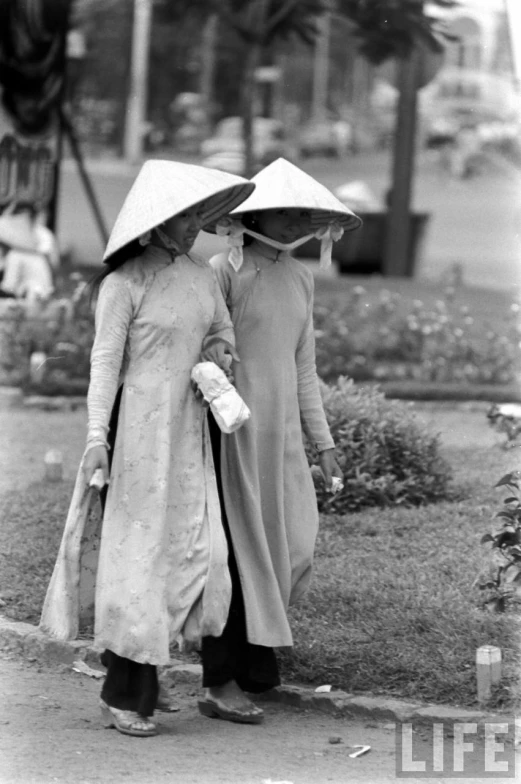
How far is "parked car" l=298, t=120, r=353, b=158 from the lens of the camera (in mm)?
40312

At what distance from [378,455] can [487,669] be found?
239 cm

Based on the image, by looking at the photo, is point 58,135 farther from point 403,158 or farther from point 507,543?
point 507,543

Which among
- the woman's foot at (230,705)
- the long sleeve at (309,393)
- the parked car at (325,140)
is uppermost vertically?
the parked car at (325,140)

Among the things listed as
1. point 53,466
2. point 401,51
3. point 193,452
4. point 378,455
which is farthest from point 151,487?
point 401,51

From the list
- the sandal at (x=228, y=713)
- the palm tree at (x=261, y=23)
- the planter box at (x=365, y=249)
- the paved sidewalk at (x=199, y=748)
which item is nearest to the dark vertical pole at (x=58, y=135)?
the palm tree at (x=261, y=23)

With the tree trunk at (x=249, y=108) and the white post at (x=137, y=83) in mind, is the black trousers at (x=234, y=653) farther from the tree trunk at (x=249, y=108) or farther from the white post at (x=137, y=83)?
the white post at (x=137, y=83)

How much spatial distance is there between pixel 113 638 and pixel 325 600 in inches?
55.4

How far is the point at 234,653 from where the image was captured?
Answer: 4.61m

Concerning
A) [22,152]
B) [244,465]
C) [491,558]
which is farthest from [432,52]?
[244,465]

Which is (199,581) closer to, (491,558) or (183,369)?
(183,369)

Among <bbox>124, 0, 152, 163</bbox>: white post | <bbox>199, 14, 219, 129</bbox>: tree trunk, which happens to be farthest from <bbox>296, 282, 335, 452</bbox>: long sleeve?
<bbox>199, 14, 219, 129</bbox>: tree trunk

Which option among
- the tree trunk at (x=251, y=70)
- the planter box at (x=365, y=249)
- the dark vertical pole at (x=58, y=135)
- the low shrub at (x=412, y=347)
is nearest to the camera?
the low shrub at (x=412, y=347)

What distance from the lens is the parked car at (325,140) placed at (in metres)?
40.3

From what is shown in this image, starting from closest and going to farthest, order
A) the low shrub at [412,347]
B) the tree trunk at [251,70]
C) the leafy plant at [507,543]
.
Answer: the leafy plant at [507,543], the low shrub at [412,347], the tree trunk at [251,70]
